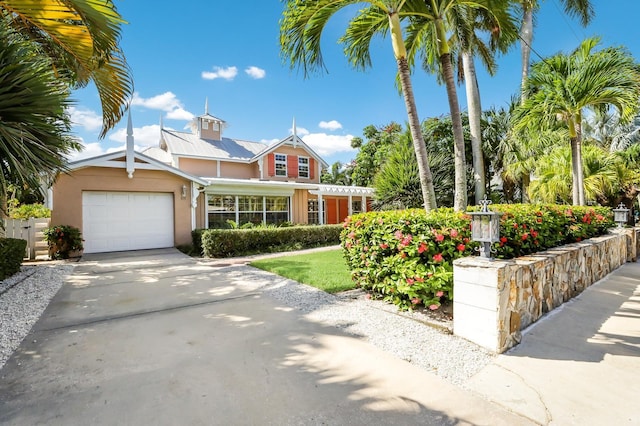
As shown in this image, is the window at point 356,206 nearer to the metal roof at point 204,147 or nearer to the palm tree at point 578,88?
the metal roof at point 204,147

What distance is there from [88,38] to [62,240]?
7.57 meters

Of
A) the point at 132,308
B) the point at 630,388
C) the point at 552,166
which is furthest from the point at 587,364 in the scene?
the point at 552,166

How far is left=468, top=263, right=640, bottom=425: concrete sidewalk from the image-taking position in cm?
223

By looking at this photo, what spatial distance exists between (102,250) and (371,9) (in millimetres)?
11337

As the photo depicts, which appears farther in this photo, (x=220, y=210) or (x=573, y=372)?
(x=220, y=210)

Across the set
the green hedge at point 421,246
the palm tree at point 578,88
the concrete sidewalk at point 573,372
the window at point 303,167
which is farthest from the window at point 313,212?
the concrete sidewalk at point 573,372

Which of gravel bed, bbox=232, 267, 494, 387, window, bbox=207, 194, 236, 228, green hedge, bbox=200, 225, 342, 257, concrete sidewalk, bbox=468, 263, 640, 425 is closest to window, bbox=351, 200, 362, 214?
green hedge, bbox=200, 225, 342, 257

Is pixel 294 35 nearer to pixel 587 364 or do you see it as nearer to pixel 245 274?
pixel 245 274

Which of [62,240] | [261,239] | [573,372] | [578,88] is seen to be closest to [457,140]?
[573,372]

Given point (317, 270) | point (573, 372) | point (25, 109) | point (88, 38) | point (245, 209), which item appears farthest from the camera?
point (245, 209)

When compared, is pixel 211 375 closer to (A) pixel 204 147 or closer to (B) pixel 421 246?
(B) pixel 421 246

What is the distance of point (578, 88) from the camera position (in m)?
7.45

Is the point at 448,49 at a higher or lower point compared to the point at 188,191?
higher

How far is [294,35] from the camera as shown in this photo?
217 inches
